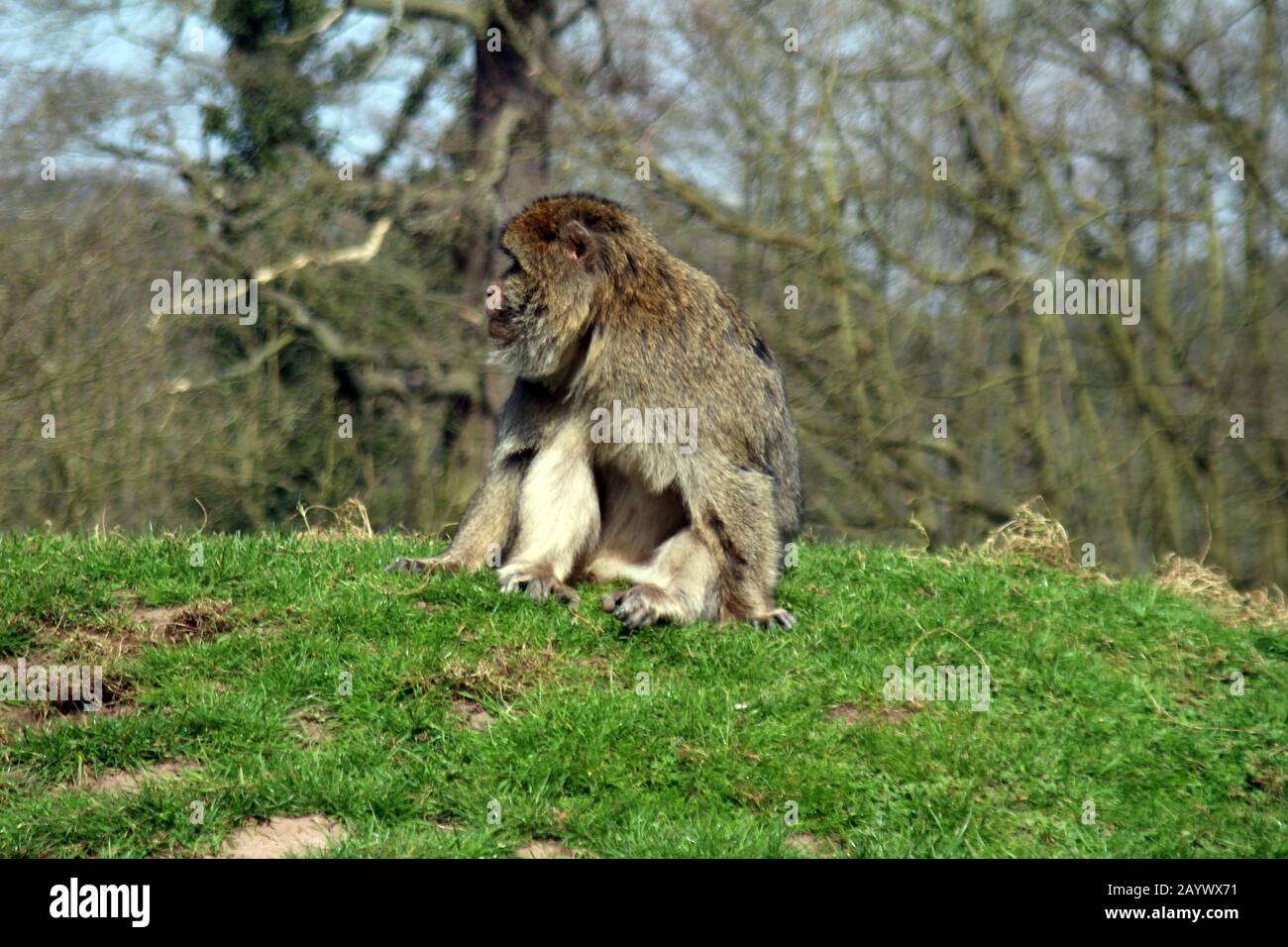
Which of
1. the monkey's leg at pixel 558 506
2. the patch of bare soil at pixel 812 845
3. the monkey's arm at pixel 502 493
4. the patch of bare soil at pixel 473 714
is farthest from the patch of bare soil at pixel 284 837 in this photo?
the monkey's arm at pixel 502 493

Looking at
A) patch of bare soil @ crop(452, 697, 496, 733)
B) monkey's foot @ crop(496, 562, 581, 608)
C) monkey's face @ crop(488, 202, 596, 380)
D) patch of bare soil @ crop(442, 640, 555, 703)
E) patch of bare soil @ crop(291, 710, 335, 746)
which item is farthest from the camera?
monkey's face @ crop(488, 202, 596, 380)

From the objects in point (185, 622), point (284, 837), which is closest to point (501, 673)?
point (284, 837)

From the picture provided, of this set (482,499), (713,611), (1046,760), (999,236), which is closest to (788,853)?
(1046,760)

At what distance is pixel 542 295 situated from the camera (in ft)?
22.4

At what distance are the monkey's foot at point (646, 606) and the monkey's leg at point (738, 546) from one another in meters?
0.31

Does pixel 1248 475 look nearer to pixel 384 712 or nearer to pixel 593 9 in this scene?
pixel 593 9

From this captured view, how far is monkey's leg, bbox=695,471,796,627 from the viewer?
669 cm

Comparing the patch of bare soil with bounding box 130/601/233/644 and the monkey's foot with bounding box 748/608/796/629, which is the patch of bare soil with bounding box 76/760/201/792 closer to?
the patch of bare soil with bounding box 130/601/233/644

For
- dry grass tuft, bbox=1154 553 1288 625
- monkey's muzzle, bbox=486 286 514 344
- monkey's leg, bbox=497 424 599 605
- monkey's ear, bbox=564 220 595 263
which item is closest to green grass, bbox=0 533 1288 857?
monkey's leg, bbox=497 424 599 605

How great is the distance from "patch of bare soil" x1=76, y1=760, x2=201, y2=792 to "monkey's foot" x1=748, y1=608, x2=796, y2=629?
114 inches

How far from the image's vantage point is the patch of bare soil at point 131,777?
4.86 m

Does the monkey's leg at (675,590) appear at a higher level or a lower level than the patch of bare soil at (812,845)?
higher

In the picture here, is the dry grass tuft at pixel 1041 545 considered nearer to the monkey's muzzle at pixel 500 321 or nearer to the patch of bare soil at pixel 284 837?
the monkey's muzzle at pixel 500 321

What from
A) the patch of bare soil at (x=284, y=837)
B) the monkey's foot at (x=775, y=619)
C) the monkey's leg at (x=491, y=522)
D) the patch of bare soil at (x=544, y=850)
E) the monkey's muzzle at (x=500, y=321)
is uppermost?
the monkey's muzzle at (x=500, y=321)
